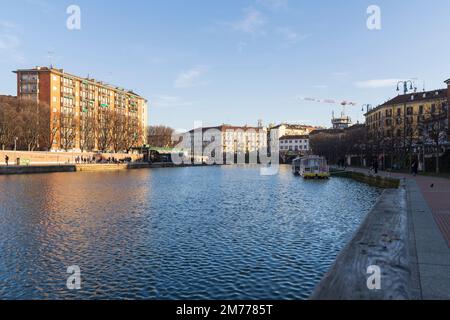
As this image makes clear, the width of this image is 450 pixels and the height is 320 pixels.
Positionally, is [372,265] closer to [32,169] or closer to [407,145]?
[32,169]

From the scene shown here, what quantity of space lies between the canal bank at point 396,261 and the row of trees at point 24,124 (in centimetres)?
7919

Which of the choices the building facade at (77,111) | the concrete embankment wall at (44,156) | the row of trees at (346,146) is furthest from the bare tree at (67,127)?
Answer: the row of trees at (346,146)

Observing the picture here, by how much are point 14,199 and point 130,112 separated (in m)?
132

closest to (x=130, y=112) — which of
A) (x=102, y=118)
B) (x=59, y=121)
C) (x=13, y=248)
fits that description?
(x=102, y=118)

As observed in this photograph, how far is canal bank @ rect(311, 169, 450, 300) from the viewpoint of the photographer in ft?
21.9

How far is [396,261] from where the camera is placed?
27.5 feet

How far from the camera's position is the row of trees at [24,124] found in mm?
77500

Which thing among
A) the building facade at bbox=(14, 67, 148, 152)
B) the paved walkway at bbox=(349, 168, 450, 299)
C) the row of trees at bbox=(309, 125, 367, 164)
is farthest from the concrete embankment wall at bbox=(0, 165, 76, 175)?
the paved walkway at bbox=(349, 168, 450, 299)

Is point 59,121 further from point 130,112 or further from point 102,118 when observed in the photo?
point 130,112

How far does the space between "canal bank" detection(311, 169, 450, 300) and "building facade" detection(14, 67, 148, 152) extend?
3597 inches

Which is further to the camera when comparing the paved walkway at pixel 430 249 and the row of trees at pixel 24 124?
the row of trees at pixel 24 124

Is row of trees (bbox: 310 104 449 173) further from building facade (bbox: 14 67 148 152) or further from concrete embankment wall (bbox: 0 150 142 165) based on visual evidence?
building facade (bbox: 14 67 148 152)

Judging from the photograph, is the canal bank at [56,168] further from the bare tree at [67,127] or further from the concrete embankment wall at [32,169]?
the bare tree at [67,127]

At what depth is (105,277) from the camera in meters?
9.91
